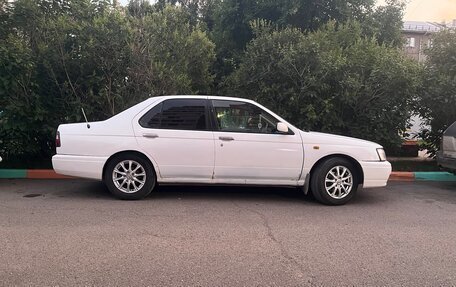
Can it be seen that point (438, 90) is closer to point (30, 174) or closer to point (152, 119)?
point (152, 119)

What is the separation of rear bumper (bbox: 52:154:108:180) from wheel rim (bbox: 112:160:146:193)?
0.24 meters

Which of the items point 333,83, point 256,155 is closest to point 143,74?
point 256,155

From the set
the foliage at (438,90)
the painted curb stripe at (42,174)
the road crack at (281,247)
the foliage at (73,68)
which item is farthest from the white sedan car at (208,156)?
the foliage at (438,90)

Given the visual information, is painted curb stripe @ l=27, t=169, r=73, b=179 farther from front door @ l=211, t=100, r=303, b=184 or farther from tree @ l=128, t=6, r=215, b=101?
front door @ l=211, t=100, r=303, b=184

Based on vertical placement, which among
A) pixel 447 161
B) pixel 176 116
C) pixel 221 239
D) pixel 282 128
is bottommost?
pixel 221 239

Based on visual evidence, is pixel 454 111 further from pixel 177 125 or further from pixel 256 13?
pixel 256 13

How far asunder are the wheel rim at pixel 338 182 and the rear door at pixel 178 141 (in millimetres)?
1820

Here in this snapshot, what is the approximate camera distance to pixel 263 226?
215 inches

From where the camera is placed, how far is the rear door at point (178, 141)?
21.6 ft

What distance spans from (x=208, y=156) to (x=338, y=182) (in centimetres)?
204

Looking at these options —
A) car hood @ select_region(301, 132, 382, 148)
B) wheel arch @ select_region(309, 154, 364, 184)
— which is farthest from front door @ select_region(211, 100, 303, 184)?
wheel arch @ select_region(309, 154, 364, 184)

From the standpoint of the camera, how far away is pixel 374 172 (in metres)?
6.67

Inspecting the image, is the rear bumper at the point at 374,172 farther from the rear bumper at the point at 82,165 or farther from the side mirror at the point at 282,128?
the rear bumper at the point at 82,165

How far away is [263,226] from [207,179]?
153 cm
